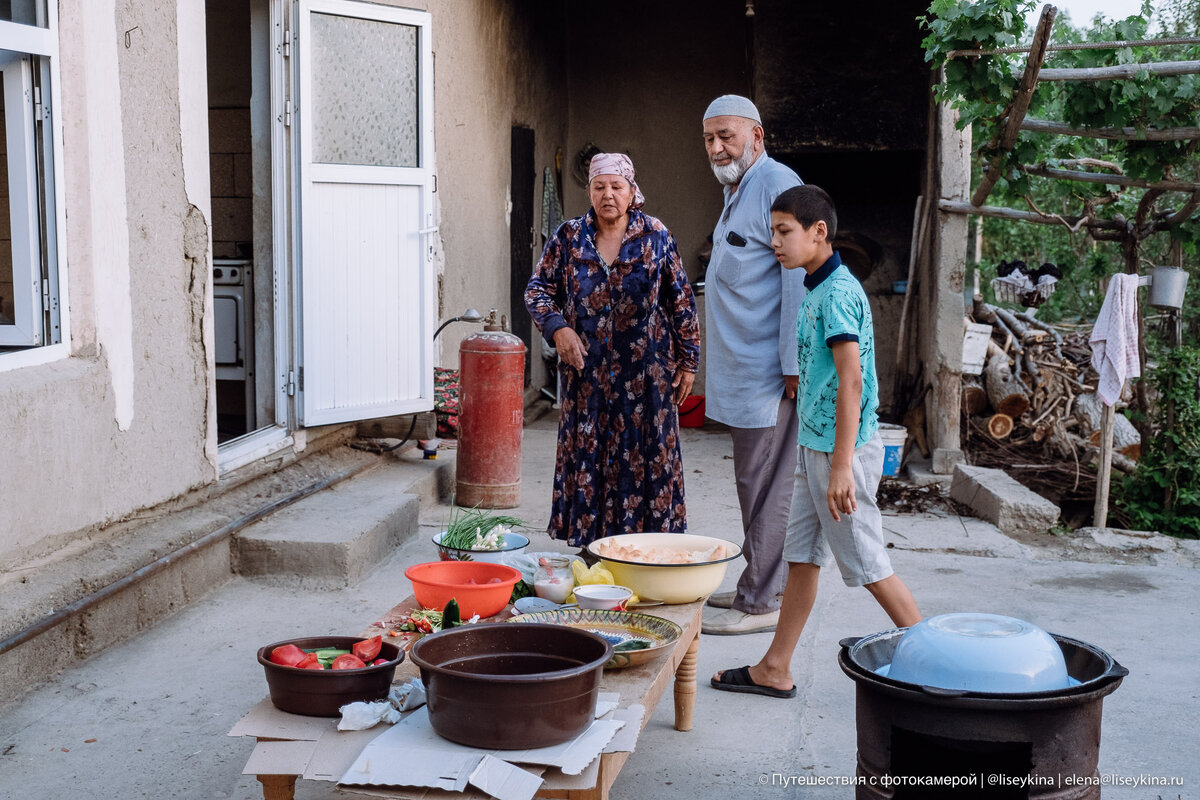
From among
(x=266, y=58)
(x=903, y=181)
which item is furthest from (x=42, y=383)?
(x=903, y=181)

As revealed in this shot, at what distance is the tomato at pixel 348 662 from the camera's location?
2.45m

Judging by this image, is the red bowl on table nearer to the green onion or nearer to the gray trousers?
the green onion

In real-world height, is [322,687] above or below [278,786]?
above

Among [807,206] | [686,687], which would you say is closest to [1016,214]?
[807,206]

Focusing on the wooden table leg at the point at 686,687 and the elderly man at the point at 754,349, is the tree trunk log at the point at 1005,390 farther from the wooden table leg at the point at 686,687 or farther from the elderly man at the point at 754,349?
the wooden table leg at the point at 686,687

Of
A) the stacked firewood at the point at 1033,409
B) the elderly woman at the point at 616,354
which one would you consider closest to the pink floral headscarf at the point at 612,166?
the elderly woman at the point at 616,354

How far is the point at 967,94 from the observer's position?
238 inches

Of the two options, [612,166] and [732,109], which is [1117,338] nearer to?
[732,109]

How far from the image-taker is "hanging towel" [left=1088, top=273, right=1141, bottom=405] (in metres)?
6.65

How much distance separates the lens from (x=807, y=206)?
3.35 meters

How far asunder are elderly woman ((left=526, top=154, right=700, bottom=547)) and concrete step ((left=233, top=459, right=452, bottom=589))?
93cm

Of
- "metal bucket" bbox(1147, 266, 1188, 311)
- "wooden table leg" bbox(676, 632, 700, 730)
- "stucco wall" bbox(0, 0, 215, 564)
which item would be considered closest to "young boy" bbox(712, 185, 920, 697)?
"wooden table leg" bbox(676, 632, 700, 730)

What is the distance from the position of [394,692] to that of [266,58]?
4.25 m

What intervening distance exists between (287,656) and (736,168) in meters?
2.62
